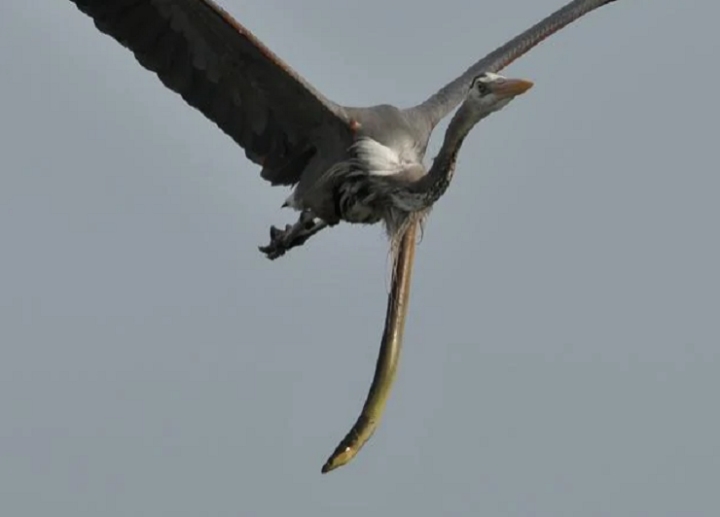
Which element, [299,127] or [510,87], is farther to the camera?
[299,127]

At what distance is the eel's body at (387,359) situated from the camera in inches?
760

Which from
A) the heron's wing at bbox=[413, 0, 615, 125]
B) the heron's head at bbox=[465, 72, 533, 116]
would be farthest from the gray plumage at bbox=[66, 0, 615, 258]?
the heron's head at bbox=[465, 72, 533, 116]

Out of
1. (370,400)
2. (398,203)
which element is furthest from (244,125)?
(370,400)

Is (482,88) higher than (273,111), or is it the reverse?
(273,111)

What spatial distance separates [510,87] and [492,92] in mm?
227

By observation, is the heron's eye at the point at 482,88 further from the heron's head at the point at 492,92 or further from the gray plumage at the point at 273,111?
the gray plumage at the point at 273,111

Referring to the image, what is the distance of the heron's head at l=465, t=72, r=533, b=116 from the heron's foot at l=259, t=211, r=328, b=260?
365 centimetres

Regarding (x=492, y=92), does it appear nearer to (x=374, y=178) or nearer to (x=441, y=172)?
(x=441, y=172)

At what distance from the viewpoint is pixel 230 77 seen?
2264 cm

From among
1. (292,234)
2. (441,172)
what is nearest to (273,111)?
(292,234)

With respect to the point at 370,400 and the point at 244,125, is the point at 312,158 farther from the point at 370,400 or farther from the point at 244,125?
the point at 370,400

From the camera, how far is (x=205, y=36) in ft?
72.9

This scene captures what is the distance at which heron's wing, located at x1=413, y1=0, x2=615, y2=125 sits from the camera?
23797 millimetres

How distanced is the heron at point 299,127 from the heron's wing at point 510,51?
2.2 inches
